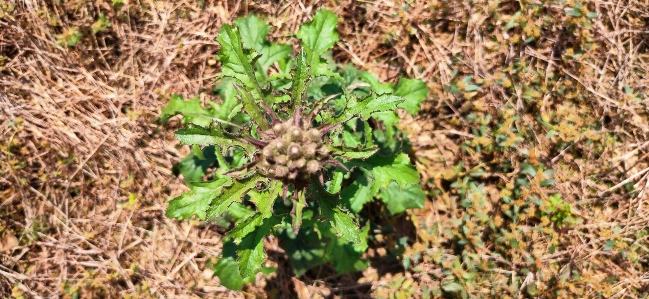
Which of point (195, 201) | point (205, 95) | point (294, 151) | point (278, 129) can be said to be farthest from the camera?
point (205, 95)

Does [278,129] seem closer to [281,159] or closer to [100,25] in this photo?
[281,159]

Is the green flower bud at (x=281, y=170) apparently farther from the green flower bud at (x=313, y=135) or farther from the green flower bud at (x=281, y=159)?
the green flower bud at (x=313, y=135)

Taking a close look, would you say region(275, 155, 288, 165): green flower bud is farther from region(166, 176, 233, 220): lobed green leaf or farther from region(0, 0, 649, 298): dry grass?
region(0, 0, 649, 298): dry grass

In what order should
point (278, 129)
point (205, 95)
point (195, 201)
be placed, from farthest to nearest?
point (205, 95), point (195, 201), point (278, 129)

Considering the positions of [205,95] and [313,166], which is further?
[205,95]

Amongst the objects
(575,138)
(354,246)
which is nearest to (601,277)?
(575,138)

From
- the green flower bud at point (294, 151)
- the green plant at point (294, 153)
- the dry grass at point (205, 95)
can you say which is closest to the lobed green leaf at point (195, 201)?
the green plant at point (294, 153)

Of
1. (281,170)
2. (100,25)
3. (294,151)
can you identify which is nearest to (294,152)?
(294,151)

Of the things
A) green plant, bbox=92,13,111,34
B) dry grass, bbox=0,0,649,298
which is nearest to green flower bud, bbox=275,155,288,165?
dry grass, bbox=0,0,649,298
